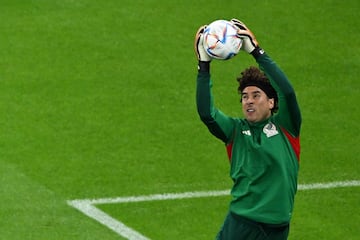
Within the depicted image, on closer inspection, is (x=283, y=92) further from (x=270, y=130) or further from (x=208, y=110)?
(x=208, y=110)

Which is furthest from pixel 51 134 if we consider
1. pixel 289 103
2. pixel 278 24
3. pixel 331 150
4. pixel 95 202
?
pixel 289 103

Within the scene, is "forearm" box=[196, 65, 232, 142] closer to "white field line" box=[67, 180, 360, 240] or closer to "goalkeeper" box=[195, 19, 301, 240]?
"goalkeeper" box=[195, 19, 301, 240]

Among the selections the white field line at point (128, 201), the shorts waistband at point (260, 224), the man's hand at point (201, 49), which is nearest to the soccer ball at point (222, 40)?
the man's hand at point (201, 49)

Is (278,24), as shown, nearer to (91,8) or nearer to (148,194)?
(91,8)

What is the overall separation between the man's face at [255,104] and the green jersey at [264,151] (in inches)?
2.3

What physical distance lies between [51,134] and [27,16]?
4073 millimetres

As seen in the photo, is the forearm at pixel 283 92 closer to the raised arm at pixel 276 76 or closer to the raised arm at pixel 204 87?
the raised arm at pixel 276 76

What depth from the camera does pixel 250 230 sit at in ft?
33.4

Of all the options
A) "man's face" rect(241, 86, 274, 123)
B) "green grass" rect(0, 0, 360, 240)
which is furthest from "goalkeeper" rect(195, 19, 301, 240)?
"green grass" rect(0, 0, 360, 240)

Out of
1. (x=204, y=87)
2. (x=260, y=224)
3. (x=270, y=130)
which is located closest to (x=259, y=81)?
(x=270, y=130)

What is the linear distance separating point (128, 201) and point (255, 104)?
4189 millimetres

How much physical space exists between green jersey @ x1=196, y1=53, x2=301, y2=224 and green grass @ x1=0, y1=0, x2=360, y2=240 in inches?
123

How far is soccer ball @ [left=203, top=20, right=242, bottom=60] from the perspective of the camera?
10008 millimetres

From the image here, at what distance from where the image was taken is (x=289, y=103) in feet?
33.0
